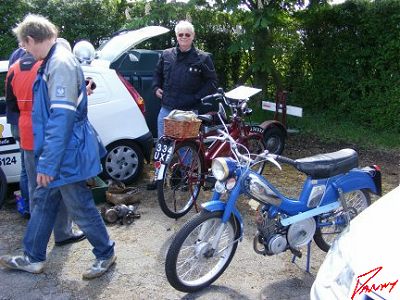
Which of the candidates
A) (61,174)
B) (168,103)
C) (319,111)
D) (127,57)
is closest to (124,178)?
(168,103)

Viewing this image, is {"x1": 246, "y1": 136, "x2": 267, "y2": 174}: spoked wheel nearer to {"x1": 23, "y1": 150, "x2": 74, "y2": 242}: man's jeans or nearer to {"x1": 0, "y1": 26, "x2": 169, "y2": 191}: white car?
{"x1": 0, "y1": 26, "x2": 169, "y2": 191}: white car

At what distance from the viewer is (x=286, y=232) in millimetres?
3664

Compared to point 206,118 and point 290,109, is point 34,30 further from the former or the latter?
point 290,109

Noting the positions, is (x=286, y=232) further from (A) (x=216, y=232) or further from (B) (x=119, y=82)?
(B) (x=119, y=82)

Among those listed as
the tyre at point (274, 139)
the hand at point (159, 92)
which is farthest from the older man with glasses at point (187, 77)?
the tyre at point (274, 139)

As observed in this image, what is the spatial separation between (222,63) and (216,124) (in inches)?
188

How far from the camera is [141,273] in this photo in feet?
12.8

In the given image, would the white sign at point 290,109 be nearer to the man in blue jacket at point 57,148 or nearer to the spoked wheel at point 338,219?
the spoked wheel at point 338,219

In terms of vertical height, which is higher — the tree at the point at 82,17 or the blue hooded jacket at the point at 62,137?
the tree at the point at 82,17

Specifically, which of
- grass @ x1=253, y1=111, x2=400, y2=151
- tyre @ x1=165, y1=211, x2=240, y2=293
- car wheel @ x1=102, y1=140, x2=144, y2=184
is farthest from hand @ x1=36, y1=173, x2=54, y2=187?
grass @ x1=253, y1=111, x2=400, y2=151

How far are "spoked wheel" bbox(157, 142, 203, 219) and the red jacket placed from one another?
1519 millimetres

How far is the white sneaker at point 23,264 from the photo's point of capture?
3844mm

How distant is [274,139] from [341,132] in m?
2.26

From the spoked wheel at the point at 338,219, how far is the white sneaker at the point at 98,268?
5.63ft
